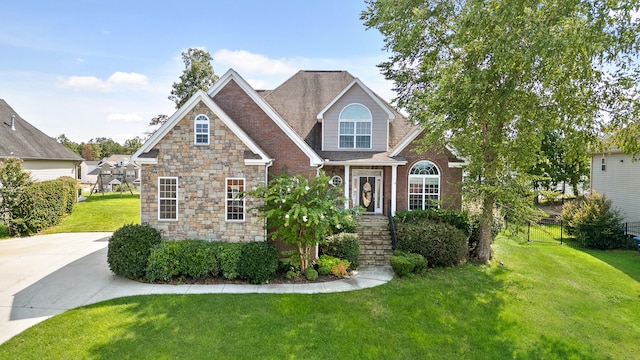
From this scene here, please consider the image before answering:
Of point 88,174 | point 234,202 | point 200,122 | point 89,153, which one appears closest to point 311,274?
point 234,202

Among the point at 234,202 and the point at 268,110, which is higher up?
the point at 268,110

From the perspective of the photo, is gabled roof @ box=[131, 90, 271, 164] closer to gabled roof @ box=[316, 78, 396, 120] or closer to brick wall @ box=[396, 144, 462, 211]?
gabled roof @ box=[316, 78, 396, 120]

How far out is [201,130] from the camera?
12109 mm

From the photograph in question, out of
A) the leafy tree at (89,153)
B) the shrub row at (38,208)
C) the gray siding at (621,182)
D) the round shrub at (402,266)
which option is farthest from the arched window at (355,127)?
the leafy tree at (89,153)

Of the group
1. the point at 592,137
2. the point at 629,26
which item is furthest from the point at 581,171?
the point at 629,26

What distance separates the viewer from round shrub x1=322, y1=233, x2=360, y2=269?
1288cm

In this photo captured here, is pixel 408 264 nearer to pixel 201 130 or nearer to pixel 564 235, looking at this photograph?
pixel 201 130

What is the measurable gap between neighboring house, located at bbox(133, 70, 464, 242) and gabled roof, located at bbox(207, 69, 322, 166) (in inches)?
1.6

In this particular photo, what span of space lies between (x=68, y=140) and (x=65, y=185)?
98479mm

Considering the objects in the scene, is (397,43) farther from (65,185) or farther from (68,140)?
(68,140)

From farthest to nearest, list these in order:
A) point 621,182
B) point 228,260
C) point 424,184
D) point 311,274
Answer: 1. point 621,182
2. point 424,184
3. point 311,274
4. point 228,260

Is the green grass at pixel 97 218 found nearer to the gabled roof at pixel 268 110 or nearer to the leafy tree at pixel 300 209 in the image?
the gabled roof at pixel 268 110

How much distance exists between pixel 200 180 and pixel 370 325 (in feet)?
26.1

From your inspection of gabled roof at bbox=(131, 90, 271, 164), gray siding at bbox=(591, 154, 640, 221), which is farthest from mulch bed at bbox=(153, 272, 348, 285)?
gray siding at bbox=(591, 154, 640, 221)
